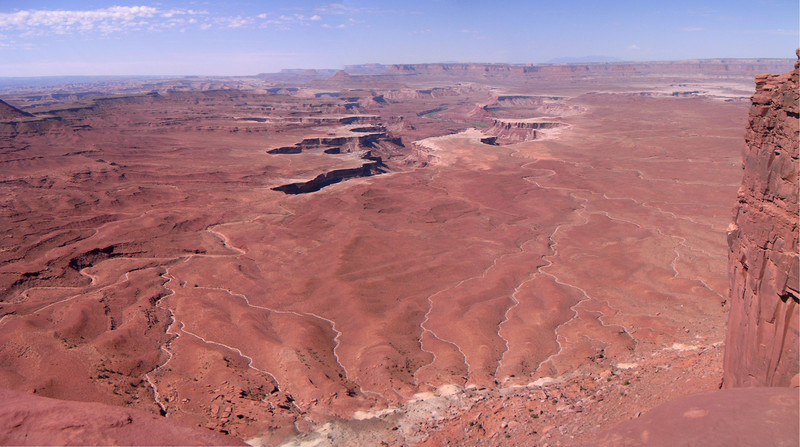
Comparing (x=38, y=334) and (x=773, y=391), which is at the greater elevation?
(x=773, y=391)

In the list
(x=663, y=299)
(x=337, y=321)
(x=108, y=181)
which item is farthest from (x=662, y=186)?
(x=108, y=181)

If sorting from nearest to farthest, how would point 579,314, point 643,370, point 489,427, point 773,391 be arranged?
point 773,391 < point 489,427 < point 643,370 < point 579,314

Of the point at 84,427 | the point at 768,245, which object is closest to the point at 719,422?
the point at 768,245

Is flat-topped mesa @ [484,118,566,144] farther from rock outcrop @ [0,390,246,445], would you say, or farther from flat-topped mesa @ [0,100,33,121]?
rock outcrop @ [0,390,246,445]

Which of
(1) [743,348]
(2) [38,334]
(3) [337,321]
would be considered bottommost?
(3) [337,321]

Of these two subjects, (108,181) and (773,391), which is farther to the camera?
(108,181)

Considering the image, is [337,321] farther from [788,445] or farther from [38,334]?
[788,445]

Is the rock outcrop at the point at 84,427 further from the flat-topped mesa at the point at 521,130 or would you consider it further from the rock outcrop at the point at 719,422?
the flat-topped mesa at the point at 521,130

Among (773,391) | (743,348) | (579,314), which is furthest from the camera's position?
(579,314)

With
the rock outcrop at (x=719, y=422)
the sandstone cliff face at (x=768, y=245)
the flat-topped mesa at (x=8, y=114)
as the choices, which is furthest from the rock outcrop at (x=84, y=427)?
the flat-topped mesa at (x=8, y=114)

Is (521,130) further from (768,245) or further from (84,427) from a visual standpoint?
(84,427)
